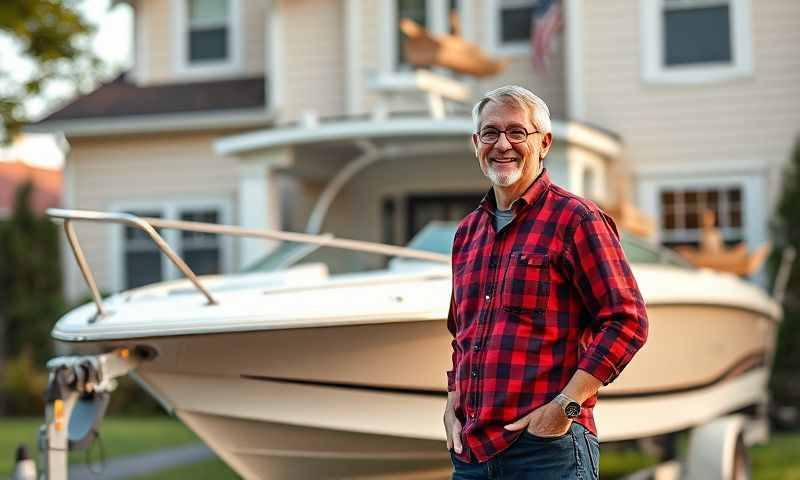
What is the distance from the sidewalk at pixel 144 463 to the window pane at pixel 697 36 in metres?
6.50

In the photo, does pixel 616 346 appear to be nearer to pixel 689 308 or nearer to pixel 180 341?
pixel 180 341

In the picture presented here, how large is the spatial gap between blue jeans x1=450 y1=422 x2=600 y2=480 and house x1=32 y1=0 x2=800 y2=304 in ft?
22.5

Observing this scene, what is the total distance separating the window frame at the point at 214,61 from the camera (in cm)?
1473

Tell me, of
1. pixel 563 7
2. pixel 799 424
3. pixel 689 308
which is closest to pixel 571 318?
pixel 689 308

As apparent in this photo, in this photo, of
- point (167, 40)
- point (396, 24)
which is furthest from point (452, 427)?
point (167, 40)

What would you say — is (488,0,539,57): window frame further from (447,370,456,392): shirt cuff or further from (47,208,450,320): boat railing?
(447,370,456,392): shirt cuff

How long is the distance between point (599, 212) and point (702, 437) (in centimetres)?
409

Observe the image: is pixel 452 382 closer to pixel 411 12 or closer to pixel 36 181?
pixel 411 12

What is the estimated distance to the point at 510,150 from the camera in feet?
Result: 10.5

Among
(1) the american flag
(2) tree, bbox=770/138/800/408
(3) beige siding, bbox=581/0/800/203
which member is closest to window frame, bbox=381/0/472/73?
(1) the american flag

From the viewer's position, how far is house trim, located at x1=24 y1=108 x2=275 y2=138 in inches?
535

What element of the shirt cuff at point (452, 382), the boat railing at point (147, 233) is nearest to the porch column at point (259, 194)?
the boat railing at point (147, 233)

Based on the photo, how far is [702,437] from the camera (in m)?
6.84

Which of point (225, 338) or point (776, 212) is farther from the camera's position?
point (776, 212)
